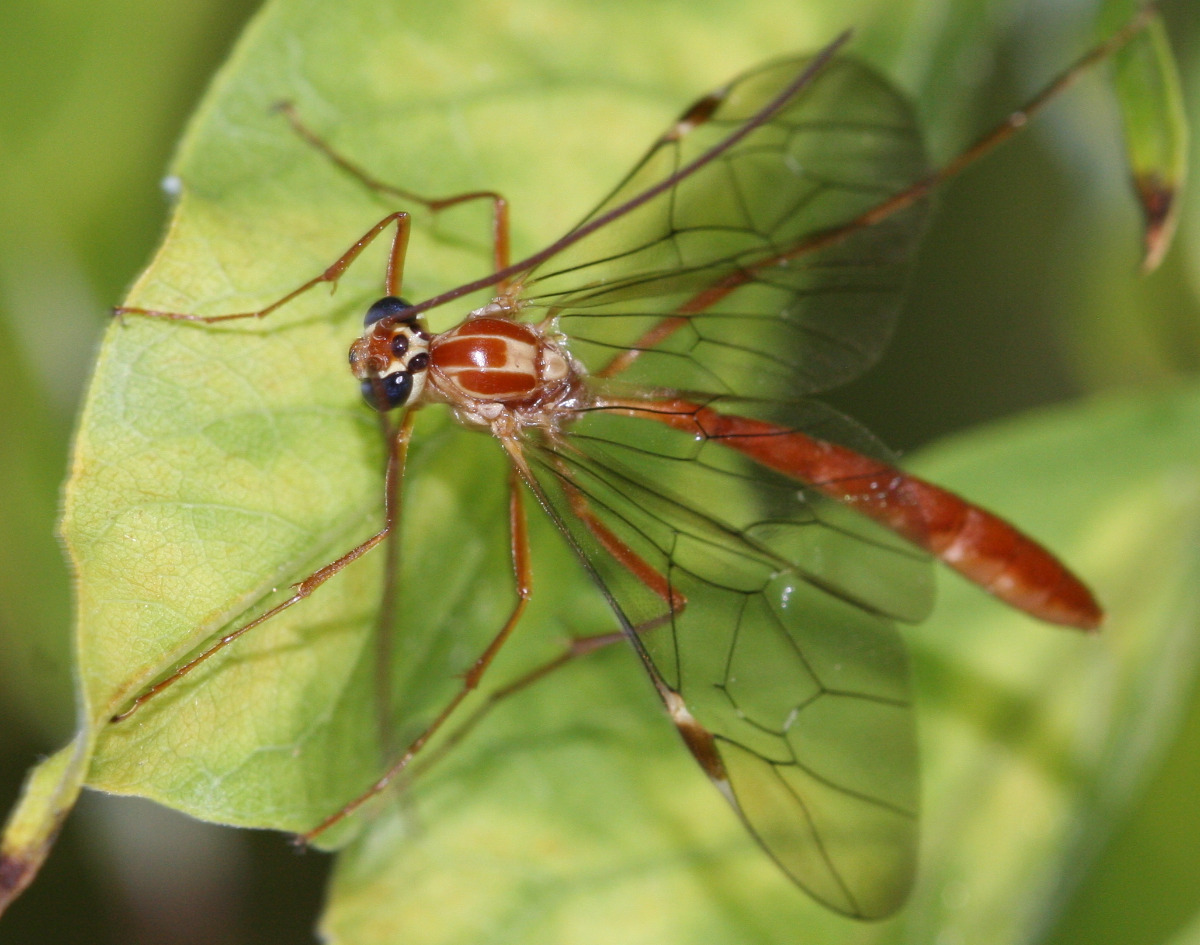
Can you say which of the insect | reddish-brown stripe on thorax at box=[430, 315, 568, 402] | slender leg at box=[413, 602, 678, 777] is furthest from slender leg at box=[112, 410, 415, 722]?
slender leg at box=[413, 602, 678, 777]

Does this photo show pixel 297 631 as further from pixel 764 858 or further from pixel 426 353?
pixel 764 858

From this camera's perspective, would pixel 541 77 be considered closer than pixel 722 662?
No

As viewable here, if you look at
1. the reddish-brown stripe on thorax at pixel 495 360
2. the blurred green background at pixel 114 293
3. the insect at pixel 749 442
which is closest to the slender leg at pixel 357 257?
the insect at pixel 749 442

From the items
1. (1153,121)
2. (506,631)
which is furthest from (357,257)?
(1153,121)

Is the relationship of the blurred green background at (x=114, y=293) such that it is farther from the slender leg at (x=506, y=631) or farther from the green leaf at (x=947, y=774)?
the slender leg at (x=506, y=631)

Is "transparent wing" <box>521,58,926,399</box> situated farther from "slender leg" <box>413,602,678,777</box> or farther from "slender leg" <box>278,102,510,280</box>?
"slender leg" <box>413,602,678,777</box>

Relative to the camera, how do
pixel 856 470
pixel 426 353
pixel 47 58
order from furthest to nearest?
pixel 47 58 < pixel 856 470 < pixel 426 353

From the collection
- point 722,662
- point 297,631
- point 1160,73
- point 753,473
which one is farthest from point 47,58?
point 1160,73
